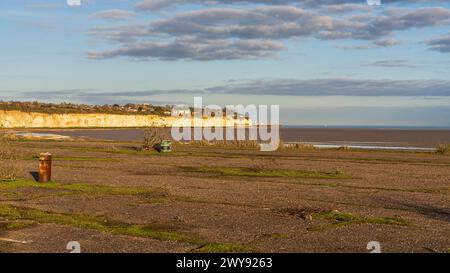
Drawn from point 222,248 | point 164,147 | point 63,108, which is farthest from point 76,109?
point 222,248

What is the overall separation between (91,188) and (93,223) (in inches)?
261

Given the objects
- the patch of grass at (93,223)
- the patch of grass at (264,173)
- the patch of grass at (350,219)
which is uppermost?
the patch of grass at (93,223)

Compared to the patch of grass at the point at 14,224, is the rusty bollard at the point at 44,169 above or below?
above

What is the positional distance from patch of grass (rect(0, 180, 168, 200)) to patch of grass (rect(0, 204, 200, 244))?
378 centimetres

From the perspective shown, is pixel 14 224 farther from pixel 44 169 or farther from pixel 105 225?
pixel 44 169

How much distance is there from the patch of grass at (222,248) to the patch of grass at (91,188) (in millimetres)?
7014

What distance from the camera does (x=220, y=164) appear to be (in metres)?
32.0

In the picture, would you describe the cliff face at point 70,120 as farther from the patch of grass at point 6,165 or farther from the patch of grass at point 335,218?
the patch of grass at point 335,218

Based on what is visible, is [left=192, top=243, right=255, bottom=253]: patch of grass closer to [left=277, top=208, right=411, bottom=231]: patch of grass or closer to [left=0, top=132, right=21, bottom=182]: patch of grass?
[left=277, top=208, right=411, bottom=231]: patch of grass

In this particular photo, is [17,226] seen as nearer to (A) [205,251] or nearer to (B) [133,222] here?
(B) [133,222]

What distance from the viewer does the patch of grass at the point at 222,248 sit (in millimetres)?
10328

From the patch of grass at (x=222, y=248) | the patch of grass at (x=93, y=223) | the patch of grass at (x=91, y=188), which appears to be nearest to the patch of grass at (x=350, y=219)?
the patch of grass at (x=222, y=248)

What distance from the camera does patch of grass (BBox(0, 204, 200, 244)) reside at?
11703 millimetres

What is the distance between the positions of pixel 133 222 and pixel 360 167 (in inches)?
783
